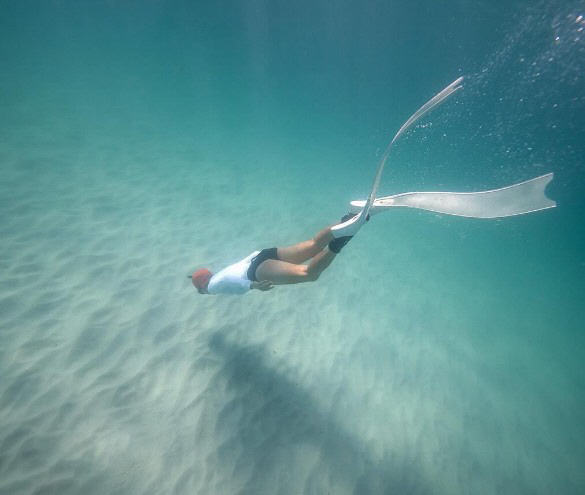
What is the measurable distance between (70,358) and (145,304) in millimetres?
1453

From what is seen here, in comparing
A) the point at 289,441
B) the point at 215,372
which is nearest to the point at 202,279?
the point at 215,372

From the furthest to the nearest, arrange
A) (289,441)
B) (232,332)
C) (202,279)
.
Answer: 1. (232,332)
2. (202,279)
3. (289,441)

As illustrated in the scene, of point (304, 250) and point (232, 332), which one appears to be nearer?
point (304, 250)

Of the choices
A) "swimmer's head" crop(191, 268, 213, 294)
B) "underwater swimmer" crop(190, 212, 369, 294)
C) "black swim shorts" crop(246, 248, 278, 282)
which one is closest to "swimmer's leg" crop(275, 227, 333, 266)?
"underwater swimmer" crop(190, 212, 369, 294)

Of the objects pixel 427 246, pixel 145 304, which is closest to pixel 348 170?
pixel 427 246

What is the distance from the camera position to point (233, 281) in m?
4.53

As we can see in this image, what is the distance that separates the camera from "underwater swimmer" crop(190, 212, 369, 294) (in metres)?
4.04

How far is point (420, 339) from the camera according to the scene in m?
7.99

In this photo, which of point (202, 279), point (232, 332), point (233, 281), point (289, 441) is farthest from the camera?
point (232, 332)

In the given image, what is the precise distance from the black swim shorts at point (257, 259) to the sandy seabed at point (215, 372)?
5.09 feet

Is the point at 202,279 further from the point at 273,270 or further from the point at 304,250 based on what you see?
the point at 304,250

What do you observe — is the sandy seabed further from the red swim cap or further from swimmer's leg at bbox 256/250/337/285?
swimmer's leg at bbox 256/250/337/285

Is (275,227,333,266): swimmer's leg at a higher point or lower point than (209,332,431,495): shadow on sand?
higher

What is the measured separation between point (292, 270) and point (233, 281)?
3.34ft
